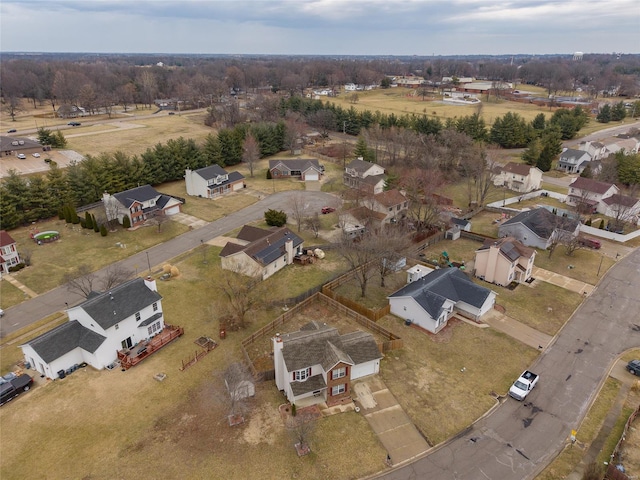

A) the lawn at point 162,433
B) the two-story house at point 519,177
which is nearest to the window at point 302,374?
the lawn at point 162,433

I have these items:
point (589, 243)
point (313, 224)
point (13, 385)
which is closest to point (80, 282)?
point (13, 385)

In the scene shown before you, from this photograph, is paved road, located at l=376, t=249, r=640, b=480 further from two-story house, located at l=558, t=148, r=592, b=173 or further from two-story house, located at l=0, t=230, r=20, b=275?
two-story house, located at l=558, t=148, r=592, b=173

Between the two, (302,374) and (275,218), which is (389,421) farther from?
(275,218)

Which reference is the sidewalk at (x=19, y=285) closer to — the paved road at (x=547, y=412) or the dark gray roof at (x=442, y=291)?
the dark gray roof at (x=442, y=291)

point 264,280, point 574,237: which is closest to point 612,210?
point 574,237

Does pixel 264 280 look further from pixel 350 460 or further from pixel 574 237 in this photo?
pixel 574 237
